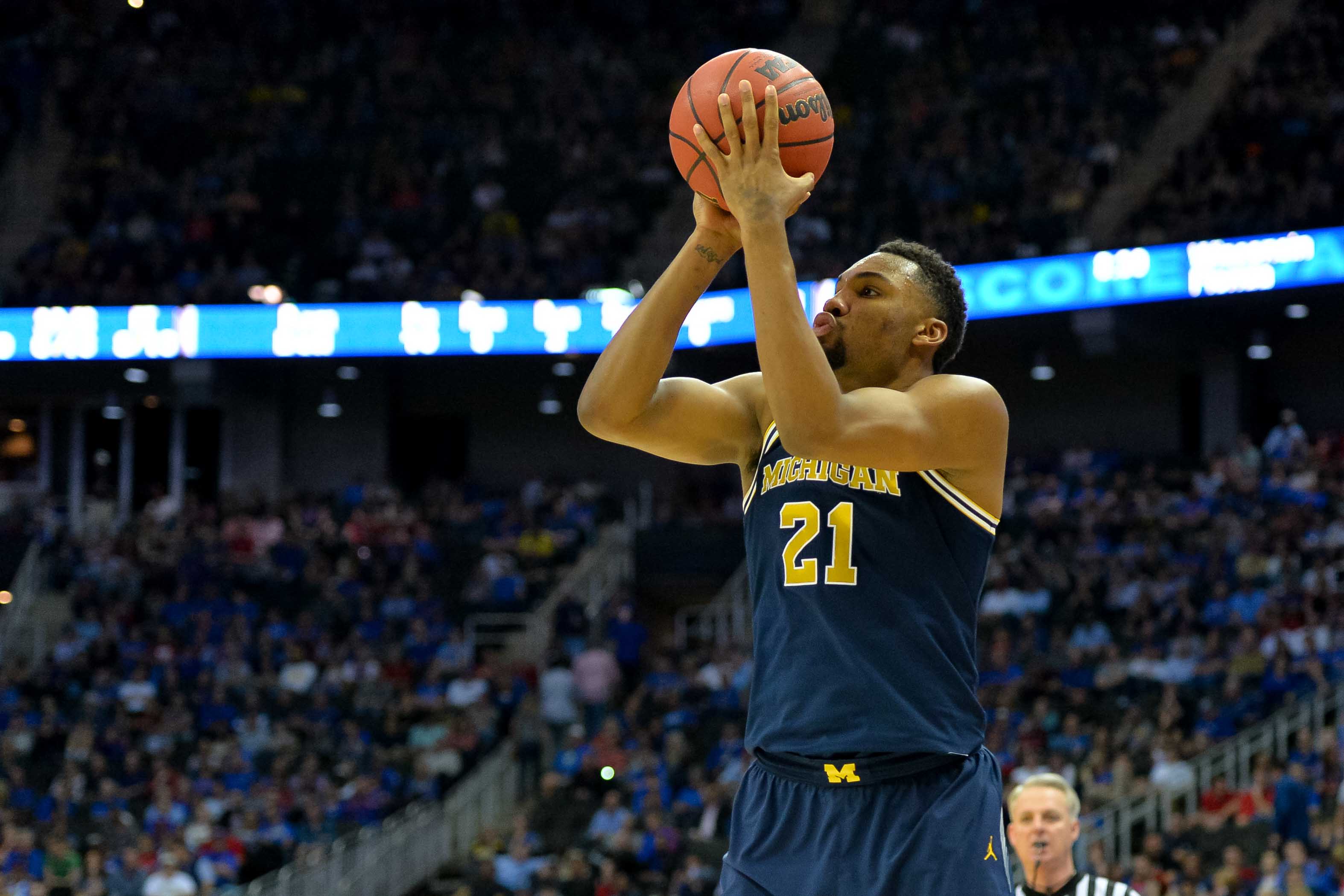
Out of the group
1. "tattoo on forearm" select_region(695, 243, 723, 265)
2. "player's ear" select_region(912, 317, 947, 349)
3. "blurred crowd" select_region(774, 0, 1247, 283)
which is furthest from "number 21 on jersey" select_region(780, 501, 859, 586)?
"blurred crowd" select_region(774, 0, 1247, 283)

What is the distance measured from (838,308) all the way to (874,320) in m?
0.08

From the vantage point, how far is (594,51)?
25.7 metres

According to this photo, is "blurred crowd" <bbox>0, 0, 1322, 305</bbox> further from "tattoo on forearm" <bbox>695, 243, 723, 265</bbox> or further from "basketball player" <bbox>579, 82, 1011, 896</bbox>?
"tattoo on forearm" <bbox>695, 243, 723, 265</bbox>

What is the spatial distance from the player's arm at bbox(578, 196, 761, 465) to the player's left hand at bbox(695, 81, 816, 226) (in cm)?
22

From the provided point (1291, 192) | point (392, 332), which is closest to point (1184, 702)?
point (1291, 192)

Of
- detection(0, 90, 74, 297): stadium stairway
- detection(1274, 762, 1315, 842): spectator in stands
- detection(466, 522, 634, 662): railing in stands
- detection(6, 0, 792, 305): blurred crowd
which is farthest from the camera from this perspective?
detection(0, 90, 74, 297): stadium stairway

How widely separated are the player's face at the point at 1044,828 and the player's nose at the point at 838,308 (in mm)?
2317

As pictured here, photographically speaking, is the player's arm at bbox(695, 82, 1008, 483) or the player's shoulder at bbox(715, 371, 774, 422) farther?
the player's shoulder at bbox(715, 371, 774, 422)

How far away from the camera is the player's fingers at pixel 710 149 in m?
2.98

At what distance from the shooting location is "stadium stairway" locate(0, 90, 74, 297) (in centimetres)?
2450

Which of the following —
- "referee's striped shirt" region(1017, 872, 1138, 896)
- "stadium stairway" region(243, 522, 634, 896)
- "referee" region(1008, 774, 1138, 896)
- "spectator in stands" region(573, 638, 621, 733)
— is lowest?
"stadium stairway" region(243, 522, 634, 896)

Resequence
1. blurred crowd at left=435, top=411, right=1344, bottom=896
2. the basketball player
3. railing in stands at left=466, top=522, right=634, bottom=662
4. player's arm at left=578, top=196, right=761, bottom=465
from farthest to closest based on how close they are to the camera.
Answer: railing in stands at left=466, top=522, right=634, bottom=662, blurred crowd at left=435, top=411, right=1344, bottom=896, player's arm at left=578, top=196, right=761, bottom=465, the basketball player

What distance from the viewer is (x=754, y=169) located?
292cm

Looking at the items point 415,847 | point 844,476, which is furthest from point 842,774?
point 415,847
